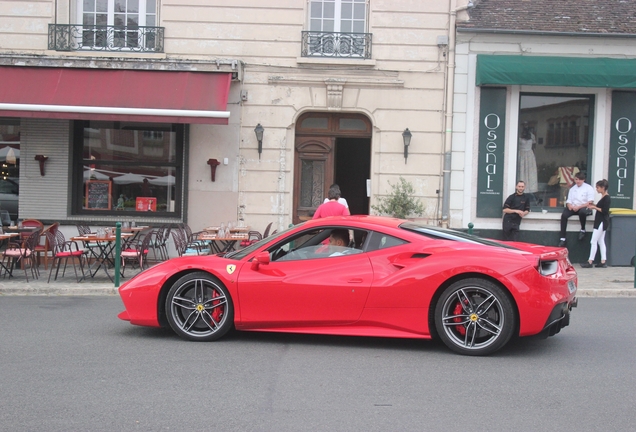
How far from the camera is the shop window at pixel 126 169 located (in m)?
14.9

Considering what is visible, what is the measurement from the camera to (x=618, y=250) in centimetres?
1413

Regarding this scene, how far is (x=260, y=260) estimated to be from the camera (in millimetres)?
6969

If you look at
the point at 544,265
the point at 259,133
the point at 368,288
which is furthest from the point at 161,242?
the point at 544,265

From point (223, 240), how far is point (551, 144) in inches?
289

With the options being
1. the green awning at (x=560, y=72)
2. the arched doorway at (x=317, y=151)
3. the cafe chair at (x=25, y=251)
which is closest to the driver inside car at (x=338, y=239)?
the cafe chair at (x=25, y=251)

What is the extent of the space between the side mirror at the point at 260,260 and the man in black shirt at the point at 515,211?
8541 mm

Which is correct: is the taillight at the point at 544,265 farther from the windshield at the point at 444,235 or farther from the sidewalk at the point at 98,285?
the sidewalk at the point at 98,285

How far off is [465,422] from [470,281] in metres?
1.95

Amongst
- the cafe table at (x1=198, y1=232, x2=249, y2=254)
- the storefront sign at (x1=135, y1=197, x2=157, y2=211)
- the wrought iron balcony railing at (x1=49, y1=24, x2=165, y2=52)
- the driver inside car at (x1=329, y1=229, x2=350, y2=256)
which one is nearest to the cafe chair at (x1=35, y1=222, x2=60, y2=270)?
the storefront sign at (x1=135, y1=197, x2=157, y2=211)

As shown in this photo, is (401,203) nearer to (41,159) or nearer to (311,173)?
(311,173)

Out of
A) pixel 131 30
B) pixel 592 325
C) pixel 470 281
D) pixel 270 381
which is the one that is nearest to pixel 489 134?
pixel 592 325

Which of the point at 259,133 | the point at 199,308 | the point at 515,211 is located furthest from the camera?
the point at 259,133

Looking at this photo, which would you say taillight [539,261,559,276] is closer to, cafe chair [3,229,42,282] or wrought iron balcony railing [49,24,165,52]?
cafe chair [3,229,42,282]

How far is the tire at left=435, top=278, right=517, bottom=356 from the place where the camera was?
6445 millimetres
